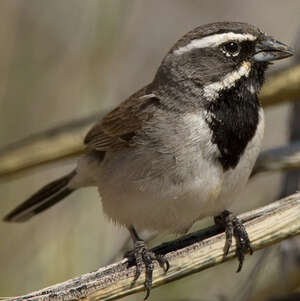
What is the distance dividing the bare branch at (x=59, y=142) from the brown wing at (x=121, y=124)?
9.2 inches

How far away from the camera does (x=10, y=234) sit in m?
7.06

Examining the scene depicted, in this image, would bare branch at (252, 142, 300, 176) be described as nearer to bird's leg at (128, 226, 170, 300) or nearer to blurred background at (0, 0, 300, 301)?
blurred background at (0, 0, 300, 301)

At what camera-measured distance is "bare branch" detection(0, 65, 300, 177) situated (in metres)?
5.89

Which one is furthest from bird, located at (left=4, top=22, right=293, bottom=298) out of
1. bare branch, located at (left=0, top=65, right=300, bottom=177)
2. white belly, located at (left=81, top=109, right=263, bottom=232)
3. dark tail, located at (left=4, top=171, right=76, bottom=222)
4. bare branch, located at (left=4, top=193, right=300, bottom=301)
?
dark tail, located at (left=4, top=171, right=76, bottom=222)

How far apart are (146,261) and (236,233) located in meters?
0.57

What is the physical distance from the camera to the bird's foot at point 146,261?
4578 millimetres

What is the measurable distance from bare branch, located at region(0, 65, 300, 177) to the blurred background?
17cm

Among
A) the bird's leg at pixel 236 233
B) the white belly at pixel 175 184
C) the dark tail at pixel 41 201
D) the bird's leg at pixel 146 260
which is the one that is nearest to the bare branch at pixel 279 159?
the white belly at pixel 175 184

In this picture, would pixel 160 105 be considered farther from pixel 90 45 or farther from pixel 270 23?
pixel 270 23

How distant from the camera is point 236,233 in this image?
4.94m

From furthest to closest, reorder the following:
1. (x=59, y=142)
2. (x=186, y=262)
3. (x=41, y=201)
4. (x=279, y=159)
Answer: (x=41, y=201) → (x=59, y=142) → (x=279, y=159) → (x=186, y=262)

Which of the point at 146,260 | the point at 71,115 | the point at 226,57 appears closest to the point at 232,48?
the point at 226,57

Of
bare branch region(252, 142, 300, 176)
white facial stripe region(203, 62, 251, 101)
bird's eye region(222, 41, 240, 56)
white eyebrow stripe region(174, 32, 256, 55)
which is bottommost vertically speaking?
bare branch region(252, 142, 300, 176)

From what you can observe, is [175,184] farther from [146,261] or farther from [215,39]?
[215,39]
